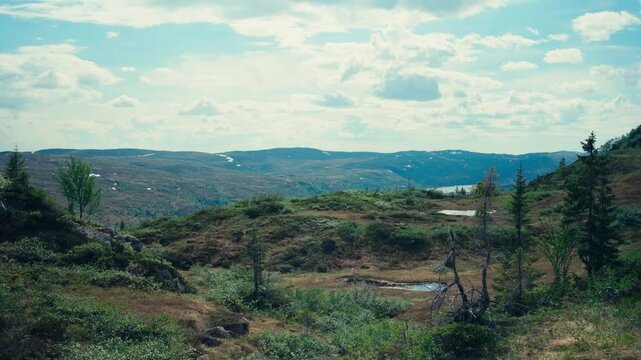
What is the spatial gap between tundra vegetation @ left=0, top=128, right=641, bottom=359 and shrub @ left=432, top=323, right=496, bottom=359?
0.16 ft

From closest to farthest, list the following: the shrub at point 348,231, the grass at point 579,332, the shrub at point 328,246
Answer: the grass at point 579,332, the shrub at point 328,246, the shrub at point 348,231

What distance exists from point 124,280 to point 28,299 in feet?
24.7

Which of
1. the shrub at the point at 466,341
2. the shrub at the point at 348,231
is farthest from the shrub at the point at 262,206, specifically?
the shrub at the point at 466,341

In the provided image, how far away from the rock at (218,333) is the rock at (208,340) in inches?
21.5

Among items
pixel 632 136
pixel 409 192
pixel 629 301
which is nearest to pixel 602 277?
pixel 629 301

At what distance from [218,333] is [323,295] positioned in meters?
13.6

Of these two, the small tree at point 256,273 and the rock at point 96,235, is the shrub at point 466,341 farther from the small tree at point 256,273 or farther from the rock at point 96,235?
the rock at point 96,235

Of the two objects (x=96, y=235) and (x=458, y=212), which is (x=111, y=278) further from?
(x=458, y=212)

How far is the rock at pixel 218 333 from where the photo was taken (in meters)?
27.2

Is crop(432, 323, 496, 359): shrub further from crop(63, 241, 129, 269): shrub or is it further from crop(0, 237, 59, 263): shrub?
crop(0, 237, 59, 263): shrub

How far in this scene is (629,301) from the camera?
27.2 meters

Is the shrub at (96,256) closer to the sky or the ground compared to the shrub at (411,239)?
closer to the sky

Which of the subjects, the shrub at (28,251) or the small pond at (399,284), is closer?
the shrub at (28,251)

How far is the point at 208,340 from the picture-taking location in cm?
2641
